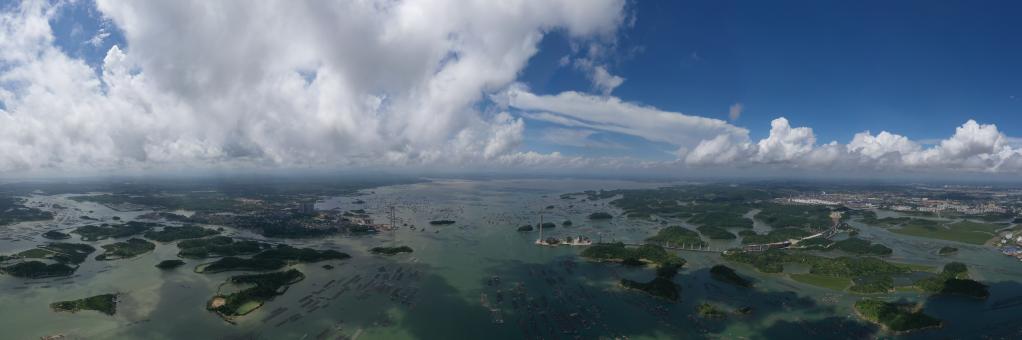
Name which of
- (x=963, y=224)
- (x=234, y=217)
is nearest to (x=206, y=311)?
(x=234, y=217)

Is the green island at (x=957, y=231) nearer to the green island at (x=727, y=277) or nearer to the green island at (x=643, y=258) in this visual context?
the green island at (x=727, y=277)

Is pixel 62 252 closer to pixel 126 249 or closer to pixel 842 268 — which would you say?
pixel 126 249

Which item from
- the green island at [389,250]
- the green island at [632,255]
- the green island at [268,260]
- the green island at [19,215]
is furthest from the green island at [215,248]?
the green island at [19,215]

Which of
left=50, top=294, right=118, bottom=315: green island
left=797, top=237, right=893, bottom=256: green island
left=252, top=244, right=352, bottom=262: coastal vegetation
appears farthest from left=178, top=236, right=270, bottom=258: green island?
left=797, top=237, right=893, bottom=256: green island

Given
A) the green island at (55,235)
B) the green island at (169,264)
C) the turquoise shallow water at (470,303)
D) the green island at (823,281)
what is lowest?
the turquoise shallow water at (470,303)

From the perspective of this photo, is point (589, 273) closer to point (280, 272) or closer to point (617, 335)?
point (617, 335)

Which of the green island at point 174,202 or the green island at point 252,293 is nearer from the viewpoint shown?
the green island at point 252,293

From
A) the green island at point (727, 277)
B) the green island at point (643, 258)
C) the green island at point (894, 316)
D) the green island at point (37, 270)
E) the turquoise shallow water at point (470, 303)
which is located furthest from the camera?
the green island at point (37, 270)
